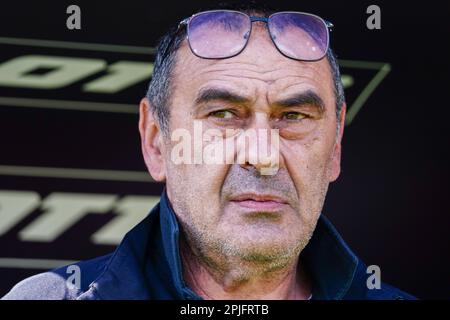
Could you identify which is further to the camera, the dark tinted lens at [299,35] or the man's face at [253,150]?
the dark tinted lens at [299,35]

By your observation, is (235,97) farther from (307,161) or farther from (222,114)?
(307,161)

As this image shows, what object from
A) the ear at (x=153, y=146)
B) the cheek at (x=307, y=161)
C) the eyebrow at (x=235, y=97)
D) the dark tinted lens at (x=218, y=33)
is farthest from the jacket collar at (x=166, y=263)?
the dark tinted lens at (x=218, y=33)

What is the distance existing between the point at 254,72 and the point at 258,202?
1.27 feet

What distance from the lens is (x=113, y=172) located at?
3039mm

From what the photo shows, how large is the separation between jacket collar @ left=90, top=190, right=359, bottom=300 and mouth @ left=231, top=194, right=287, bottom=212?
0.65ft

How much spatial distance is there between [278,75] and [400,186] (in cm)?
102

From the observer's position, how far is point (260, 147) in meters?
2.18

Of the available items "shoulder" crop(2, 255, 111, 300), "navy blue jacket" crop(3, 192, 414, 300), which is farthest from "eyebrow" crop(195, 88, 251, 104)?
"shoulder" crop(2, 255, 111, 300)

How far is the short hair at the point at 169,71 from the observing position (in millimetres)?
2379

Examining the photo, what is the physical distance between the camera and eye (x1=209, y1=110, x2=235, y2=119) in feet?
7.45

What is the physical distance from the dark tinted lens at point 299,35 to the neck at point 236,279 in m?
0.62

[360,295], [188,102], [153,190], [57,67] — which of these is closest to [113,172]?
[153,190]

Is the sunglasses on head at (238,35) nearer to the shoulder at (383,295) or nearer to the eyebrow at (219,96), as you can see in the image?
the eyebrow at (219,96)

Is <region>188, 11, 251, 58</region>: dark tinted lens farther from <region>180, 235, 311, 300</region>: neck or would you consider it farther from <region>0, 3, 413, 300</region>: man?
<region>180, 235, 311, 300</region>: neck
